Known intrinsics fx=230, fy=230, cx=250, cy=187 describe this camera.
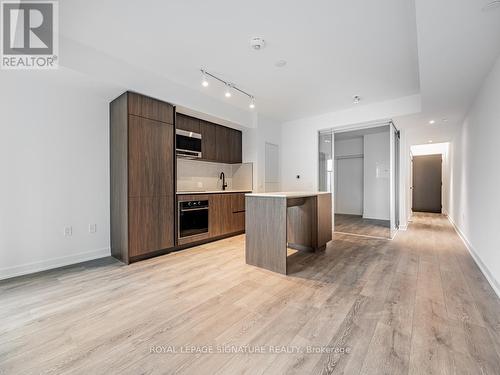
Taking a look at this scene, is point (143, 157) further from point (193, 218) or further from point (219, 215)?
point (219, 215)

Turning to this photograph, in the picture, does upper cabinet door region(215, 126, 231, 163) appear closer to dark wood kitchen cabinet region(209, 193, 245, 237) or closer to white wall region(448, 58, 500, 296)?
dark wood kitchen cabinet region(209, 193, 245, 237)

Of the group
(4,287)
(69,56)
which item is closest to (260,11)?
(69,56)

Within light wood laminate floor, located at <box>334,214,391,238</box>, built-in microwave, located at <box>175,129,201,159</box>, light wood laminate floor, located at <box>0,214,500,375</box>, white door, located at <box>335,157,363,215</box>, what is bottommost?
light wood laminate floor, located at <box>0,214,500,375</box>

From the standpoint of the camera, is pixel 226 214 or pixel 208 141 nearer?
pixel 226 214

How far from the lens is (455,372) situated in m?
1.29

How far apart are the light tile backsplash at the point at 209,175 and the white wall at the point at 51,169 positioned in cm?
136

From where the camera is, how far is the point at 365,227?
5.45m

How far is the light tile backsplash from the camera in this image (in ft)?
14.7

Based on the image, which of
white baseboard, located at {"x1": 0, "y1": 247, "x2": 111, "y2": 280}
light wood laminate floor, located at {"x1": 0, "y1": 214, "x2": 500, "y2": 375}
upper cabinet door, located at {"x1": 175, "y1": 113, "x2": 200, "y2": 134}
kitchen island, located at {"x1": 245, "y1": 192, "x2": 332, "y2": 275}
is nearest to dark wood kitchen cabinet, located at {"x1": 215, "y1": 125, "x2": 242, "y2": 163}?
upper cabinet door, located at {"x1": 175, "y1": 113, "x2": 200, "y2": 134}

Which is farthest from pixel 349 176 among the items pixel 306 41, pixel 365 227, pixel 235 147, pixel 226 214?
pixel 306 41

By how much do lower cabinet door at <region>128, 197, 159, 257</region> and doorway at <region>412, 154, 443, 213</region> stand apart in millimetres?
9227

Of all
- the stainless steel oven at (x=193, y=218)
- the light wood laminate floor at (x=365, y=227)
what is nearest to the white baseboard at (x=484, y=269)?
the light wood laminate floor at (x=365, y=227)

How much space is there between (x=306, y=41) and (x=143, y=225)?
3050mm

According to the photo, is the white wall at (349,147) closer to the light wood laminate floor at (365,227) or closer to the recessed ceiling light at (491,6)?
the light wood laminate floor at (365,227)
